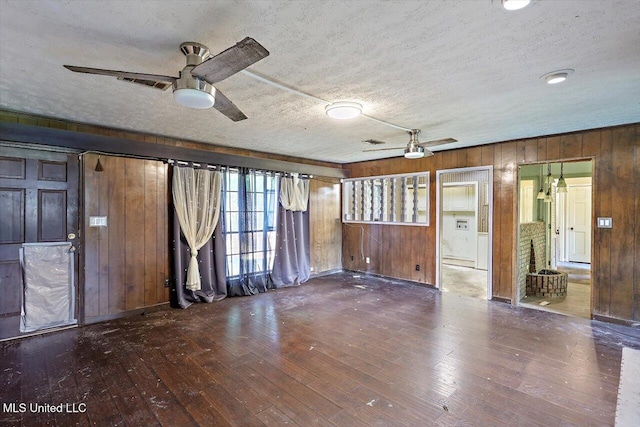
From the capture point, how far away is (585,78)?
2.26 metres

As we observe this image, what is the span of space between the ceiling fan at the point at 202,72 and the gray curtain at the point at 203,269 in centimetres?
279

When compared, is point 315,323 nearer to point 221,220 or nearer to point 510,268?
point 221,220

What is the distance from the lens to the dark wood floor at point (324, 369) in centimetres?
203

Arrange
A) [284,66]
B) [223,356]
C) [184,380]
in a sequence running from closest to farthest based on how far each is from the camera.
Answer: [284,66] → [184,380] → [223,356]

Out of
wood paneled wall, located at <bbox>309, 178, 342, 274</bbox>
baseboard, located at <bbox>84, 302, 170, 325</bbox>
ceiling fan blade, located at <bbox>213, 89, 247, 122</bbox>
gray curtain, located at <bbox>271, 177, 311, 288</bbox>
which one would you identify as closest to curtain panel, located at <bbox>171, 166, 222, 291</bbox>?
baseboard, located at <bbox>84, 302, 170, 325</bbox>

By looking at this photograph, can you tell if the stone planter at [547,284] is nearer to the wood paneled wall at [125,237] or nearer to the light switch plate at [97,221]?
the wood paneled wall at [125,237]

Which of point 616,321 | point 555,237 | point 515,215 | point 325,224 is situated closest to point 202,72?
point 515,215

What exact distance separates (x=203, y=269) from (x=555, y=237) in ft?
25.6

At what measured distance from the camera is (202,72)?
168 cm

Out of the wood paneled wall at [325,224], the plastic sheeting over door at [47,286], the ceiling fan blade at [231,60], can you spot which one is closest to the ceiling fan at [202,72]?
the ceiling fan blade at [231,60]

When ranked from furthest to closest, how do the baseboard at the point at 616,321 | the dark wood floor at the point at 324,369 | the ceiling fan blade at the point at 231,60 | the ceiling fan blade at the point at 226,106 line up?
the baseboard at the point at 616,321 → the dark wood floor at the point at 324,369 → the ceiling fan blade at the point at 226,106 → the ceiling fan blade at the point at 231,60

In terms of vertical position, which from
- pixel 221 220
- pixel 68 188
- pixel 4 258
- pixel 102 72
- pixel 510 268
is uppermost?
pixel 102 72

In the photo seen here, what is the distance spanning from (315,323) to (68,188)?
3305mm

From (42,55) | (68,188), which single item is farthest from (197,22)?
(68,188)
